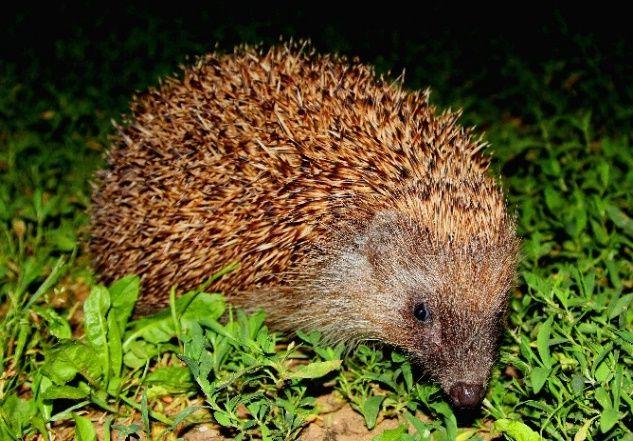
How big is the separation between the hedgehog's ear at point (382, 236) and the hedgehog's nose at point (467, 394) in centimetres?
75

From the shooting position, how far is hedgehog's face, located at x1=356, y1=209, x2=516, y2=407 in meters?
3.35

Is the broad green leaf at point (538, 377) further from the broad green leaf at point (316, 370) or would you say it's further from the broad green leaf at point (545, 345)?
the broad green leaf at point (316, 370)

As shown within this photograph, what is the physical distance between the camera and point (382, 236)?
3672 mm

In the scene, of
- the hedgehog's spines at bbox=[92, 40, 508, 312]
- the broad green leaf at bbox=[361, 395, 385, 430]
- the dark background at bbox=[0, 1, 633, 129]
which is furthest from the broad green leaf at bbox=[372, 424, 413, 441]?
the dark background at bbox=[0, 1, 633, 129]

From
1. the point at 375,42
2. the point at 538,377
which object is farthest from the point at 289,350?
the point at 375,42

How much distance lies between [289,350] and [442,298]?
79cm

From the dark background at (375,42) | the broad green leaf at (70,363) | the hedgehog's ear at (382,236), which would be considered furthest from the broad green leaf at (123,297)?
the dark background at (375,42)

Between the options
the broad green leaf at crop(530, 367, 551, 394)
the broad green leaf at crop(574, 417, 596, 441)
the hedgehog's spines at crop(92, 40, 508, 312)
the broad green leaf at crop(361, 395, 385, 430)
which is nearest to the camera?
the broad green leaf at crop(574, 417, 596, 441)

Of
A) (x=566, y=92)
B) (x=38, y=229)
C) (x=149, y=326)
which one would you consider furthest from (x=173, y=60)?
(x=149, y=326)

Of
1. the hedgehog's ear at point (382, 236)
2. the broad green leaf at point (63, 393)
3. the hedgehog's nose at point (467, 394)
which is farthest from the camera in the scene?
the hedgehog's ear at point (382, 236)

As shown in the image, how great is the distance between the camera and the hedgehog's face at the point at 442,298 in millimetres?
3352

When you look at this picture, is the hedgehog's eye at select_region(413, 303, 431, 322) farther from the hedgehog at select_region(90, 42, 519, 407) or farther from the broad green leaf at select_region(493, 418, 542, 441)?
the broad green leaf at select_region(493, 418, 542, 441)

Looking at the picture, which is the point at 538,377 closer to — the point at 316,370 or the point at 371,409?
the point at 371,409

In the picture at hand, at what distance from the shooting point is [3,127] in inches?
264
